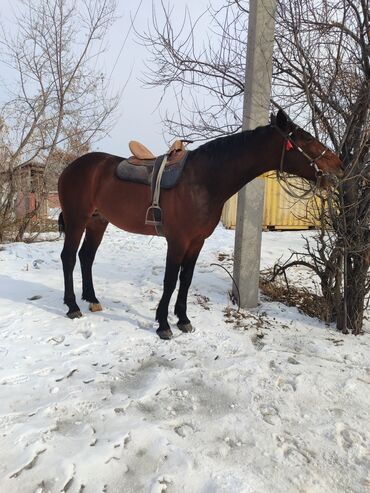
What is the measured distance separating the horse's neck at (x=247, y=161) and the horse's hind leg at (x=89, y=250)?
1553 mm

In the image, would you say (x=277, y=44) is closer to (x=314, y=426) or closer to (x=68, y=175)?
(x=68, y=175)

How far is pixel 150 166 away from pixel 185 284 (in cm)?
120

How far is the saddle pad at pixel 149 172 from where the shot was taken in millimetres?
3229

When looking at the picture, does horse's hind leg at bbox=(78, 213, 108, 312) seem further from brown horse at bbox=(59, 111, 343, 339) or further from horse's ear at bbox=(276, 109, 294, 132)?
horse's ear at bbox=(276, 109, 294, 132)

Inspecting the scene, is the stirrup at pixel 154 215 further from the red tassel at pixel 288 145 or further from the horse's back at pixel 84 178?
the red tassel at pixel 288 145

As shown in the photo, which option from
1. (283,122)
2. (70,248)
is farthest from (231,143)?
(70,248)

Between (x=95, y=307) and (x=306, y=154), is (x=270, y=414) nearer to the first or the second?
(x=306, y=154)

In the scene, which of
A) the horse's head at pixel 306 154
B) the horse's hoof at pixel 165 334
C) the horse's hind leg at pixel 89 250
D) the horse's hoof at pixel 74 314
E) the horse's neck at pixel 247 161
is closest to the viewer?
the horse's head at pixel 306 154

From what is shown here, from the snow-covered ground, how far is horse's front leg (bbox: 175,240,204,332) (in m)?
0.11

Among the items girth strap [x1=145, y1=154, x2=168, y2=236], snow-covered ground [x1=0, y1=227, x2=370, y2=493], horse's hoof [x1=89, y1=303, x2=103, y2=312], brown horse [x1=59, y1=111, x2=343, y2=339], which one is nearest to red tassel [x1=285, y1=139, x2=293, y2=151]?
brown horse [x1=59, y1=111, x2=343, y2=339]

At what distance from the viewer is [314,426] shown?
2.03m

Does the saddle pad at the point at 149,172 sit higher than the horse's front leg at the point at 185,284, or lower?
higher

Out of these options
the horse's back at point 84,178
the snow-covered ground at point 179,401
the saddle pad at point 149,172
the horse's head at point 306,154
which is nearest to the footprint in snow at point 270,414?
the snow-covered ground at point 179,401

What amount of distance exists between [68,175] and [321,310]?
3058 millimetres
